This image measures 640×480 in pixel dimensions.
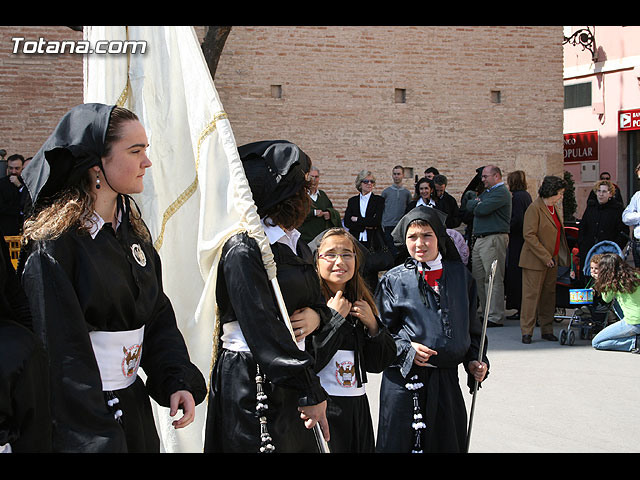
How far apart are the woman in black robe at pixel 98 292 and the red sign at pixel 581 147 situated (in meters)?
31.1

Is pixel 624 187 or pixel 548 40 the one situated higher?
pixel 548 40

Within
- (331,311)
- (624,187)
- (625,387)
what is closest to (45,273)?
(331,311)

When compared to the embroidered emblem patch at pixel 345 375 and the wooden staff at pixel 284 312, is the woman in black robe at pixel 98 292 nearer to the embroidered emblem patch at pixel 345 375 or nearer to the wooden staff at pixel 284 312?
the wooden staff at pixel 284 312

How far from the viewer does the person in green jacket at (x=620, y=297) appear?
9.26 metres

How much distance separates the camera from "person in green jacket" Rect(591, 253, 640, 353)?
30.4 ft

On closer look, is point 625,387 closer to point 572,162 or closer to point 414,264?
point 414,264

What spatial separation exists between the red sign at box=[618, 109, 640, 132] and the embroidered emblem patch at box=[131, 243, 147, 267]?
29.4m

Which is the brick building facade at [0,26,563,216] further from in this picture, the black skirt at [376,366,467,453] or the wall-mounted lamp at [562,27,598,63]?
the wall-mounted lamp at [562,27,598,63]

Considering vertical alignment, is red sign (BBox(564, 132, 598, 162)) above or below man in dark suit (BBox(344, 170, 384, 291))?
above

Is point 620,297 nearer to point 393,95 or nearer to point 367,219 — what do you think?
point 367,219

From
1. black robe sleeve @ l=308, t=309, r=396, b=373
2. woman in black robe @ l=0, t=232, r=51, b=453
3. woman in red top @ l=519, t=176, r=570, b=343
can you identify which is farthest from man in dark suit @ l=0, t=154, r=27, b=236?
woman in black robe @ l=0, t=232, r=51, b=453

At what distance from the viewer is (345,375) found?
3994mm

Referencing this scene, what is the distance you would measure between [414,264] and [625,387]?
13.1 ft

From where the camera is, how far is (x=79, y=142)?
2.67 meters
